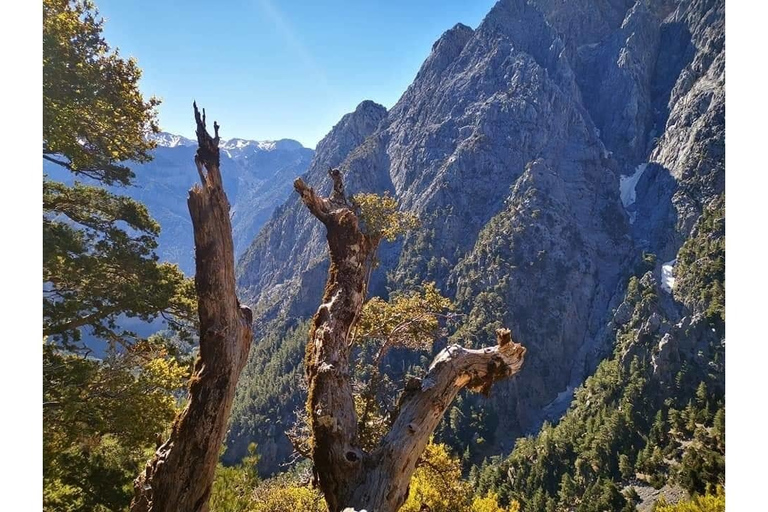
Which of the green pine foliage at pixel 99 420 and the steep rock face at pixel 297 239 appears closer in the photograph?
the green pine foliage at pixel 99 420

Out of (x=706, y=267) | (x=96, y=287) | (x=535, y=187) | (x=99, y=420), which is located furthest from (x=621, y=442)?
(x=99, y=420)

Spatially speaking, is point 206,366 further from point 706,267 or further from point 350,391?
point 706,267

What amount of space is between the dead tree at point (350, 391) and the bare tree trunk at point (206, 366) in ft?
2.78

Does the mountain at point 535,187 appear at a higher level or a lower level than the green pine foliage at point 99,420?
higher

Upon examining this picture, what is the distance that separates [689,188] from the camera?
124 m

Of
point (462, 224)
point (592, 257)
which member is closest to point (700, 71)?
point (592, 257)

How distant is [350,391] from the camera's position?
4.57 m

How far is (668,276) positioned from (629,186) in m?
47.0

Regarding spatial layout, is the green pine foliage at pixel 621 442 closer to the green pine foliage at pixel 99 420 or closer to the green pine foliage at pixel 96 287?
the green pine foliage at pixel 99 420

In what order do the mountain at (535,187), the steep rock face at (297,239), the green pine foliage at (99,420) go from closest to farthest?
1. the green pine foliage at (99,420)
2. the mountain at (535,187)
3. the steep rock face at (297,239)

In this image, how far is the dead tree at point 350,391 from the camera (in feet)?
12.5

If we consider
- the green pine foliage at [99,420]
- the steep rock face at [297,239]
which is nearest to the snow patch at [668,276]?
the steep rock face at [297,239]

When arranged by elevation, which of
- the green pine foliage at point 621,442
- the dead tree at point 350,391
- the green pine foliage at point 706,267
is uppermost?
the green pine foliage at point 706,267
